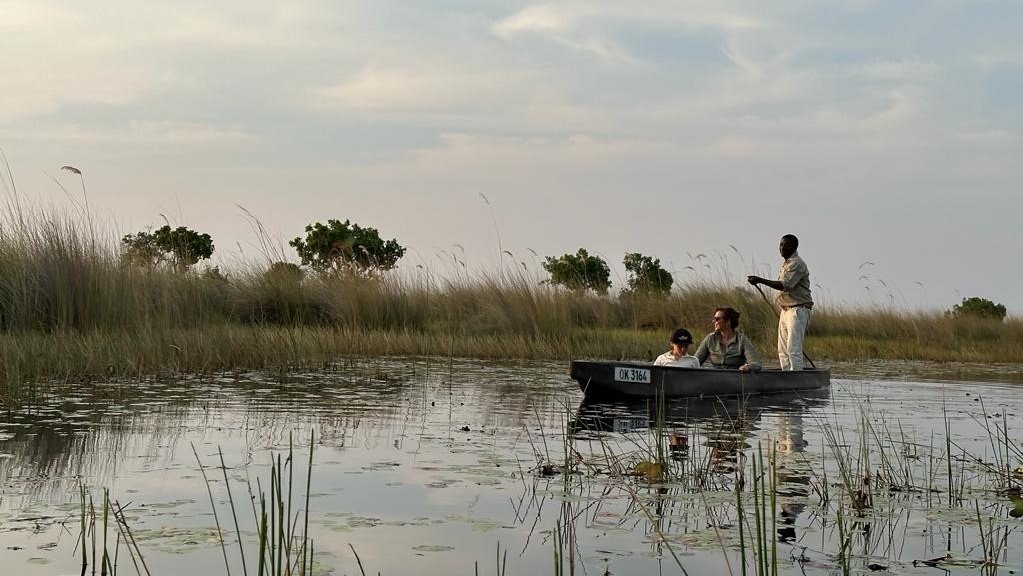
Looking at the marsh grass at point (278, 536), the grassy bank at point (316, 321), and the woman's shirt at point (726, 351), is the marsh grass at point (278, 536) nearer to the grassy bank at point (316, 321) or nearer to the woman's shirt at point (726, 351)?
the grassy bank at point (316, 321)

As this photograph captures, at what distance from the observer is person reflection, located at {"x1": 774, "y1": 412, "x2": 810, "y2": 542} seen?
516 centimetres

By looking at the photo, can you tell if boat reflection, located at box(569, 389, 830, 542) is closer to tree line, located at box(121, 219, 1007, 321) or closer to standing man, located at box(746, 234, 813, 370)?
standing man, located at box(746, 234, 813, 370)

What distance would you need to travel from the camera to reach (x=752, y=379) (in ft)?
38.2

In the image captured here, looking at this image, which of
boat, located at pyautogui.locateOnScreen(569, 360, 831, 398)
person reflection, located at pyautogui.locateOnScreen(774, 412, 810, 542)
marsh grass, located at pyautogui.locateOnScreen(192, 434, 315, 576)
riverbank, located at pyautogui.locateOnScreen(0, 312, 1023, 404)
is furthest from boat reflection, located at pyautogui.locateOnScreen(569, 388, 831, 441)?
riverbank, located at pyautogui.locateOnScreen(0, 312, 1023, 404)

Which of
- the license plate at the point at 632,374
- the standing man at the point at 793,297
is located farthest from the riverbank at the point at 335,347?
the standing man at the point at 793,297

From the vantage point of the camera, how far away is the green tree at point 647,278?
2305cm

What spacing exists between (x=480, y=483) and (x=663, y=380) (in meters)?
4.68

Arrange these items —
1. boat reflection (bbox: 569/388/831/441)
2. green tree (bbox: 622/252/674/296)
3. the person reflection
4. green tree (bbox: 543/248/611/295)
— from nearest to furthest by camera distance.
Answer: the person reflection < boat reflection (bbox: 569/388/831/441) < green tree (bbox: 622/252/674/296) < green tree (bbox: 543/248/611/295)

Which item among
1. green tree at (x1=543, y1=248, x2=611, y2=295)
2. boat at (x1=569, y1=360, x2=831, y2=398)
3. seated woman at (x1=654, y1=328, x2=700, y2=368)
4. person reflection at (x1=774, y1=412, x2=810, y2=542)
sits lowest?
person reflection at (x1=774, y1=412, x2=810, y2=542)

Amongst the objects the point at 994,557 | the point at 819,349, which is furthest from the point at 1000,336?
the point at 994,557

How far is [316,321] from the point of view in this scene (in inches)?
752

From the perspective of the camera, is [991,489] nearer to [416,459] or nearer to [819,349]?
[416,459]

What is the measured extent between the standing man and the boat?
94cm


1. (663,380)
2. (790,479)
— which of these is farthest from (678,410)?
(790,479)
